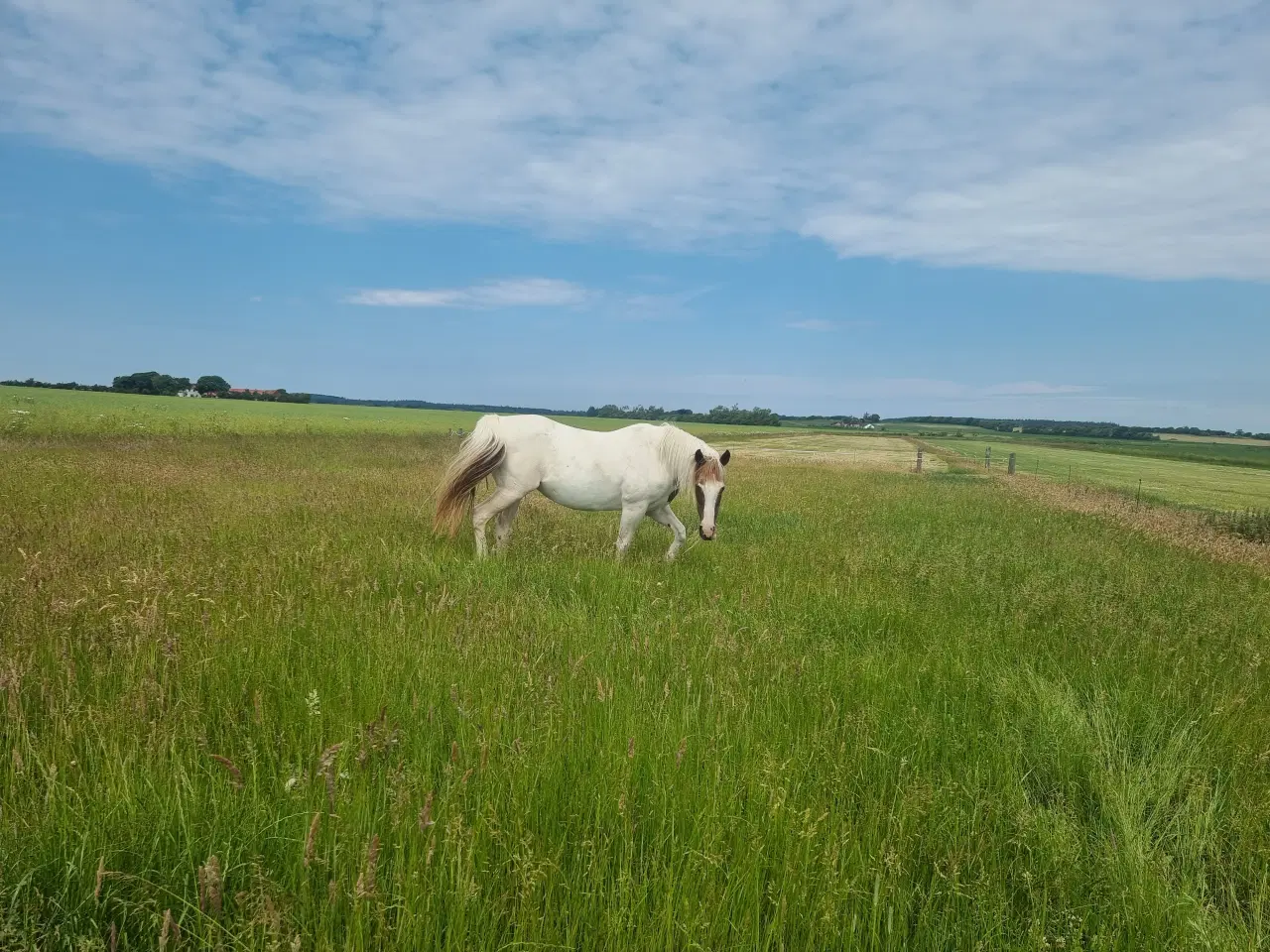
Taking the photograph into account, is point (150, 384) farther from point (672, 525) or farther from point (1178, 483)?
point (1178, 483)

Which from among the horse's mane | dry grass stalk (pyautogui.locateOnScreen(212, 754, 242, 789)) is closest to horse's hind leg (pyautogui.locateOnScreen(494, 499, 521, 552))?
the horse's mane

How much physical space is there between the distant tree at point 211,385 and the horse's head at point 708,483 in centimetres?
10714

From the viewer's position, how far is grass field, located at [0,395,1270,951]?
1.98m

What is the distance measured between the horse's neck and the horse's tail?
2181mm

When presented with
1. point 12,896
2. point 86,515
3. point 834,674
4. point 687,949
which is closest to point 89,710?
point 12,896

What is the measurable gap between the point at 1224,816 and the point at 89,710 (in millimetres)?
5256

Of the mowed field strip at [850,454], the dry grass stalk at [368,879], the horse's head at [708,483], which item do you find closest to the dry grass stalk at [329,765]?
the dry grass stalk at [368,879]

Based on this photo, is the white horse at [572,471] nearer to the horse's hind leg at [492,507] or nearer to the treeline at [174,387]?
the horse's hind leg at [492,507]

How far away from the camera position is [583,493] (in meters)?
8.41

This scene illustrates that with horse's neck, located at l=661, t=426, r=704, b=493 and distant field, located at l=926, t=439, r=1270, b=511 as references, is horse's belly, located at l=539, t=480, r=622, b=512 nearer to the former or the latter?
horse's neck, located at l=661, t=426, r=704, b=493

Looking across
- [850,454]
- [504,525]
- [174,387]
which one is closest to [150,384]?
[174,387]

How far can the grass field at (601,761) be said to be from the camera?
1.98 meters

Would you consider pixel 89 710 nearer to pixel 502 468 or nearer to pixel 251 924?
pixel 251 924

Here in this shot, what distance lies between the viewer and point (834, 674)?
4.22m
